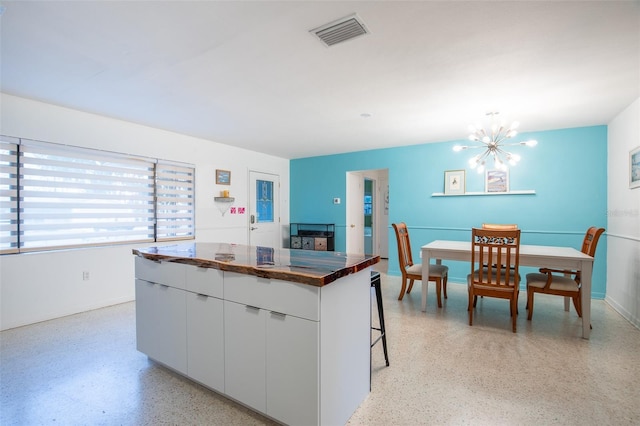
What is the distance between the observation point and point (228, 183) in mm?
5258

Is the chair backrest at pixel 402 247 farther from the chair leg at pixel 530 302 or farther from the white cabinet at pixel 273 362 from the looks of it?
the white cabinet at pixel 273 362

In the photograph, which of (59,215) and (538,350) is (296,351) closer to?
(538,350)

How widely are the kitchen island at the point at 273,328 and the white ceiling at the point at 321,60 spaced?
144 centimetres

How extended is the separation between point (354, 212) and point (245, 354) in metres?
4.88

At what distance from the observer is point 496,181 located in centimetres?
463

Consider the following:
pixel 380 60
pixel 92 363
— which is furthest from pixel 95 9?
pixel 92 363

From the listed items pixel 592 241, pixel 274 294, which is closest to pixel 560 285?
pixel 592 241

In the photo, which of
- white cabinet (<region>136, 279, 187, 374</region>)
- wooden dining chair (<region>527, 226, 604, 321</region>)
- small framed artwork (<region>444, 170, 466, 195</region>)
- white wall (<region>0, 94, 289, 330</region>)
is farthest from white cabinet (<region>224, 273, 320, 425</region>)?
small framed artwork (<region>444, 170, 466, 195</region>)

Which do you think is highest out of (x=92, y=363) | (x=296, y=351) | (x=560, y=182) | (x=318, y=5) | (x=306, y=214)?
(x=318, y=5)

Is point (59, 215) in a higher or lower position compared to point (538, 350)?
higher

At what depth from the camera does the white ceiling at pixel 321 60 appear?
175cm

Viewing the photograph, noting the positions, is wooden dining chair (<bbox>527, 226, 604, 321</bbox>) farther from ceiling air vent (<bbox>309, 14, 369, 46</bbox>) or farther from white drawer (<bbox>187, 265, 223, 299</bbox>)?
white drawer (<bbox>187, 265, 223, 299</bbox>)

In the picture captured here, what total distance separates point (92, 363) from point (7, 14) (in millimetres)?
2372

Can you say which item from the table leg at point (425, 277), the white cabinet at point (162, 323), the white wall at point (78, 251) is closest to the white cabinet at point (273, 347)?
the white cabinet at point (162, 323)
